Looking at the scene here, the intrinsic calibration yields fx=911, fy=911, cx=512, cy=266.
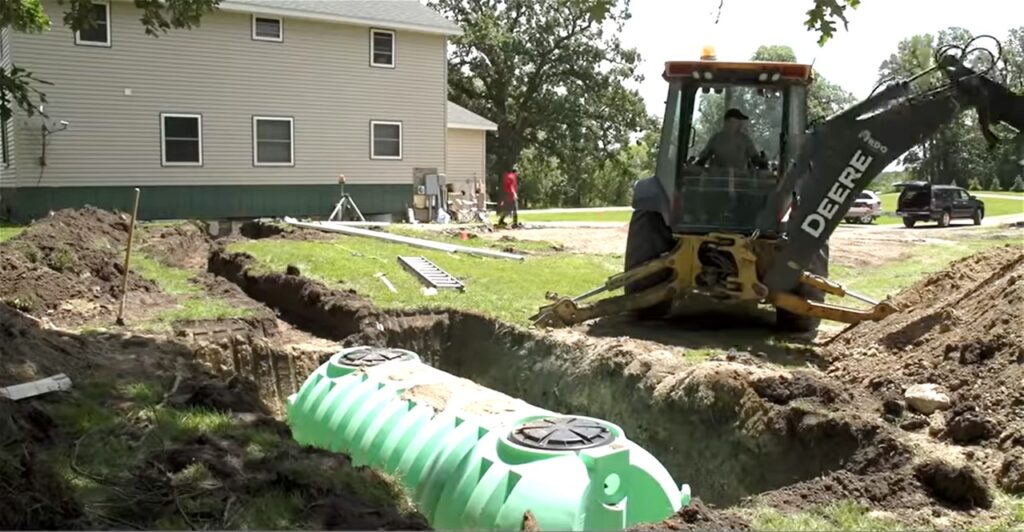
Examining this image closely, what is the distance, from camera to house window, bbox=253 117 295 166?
24.6 meters

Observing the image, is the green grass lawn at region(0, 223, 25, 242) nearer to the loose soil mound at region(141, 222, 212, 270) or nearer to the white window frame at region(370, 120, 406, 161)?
the loose soil mound at region(141, 222, 212, 270)

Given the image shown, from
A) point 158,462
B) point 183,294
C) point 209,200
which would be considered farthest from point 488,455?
point 209,200

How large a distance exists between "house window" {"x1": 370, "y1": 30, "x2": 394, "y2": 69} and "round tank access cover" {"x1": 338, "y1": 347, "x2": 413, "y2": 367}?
1952 centimetres

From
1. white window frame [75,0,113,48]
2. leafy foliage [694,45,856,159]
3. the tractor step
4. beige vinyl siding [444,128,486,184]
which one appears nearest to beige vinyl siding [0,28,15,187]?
white window frame [75,0,113,48]

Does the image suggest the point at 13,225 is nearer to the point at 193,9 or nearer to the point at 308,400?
the point at 193,9

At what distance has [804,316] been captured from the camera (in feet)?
33.2

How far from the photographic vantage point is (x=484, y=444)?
218 inches

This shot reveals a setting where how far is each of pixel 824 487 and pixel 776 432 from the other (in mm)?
1410

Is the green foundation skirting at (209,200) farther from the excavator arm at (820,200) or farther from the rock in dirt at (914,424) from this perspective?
the rock in dirt at (914,424)

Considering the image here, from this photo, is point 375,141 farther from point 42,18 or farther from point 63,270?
point 42,18

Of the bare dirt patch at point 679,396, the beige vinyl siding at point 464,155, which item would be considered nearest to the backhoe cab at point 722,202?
the bare dirt patch at point 679,396

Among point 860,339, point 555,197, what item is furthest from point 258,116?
point 555,197

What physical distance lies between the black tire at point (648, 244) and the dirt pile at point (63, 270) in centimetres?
640

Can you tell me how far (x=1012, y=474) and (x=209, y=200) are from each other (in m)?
21.7
